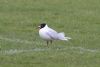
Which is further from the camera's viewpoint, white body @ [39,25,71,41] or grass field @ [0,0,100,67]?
white body @ [39,25,71,41]

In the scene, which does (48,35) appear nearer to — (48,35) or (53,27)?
(48,35)

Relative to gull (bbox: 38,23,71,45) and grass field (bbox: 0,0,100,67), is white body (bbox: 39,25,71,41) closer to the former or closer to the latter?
gull (bbox: 38,23,71,45)

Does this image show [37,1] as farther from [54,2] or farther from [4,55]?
[4,55]

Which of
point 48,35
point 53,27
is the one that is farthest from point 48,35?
point 53,27

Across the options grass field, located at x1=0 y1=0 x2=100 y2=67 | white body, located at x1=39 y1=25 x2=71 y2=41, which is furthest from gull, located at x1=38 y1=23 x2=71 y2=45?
grass field, located at x1=0 y1=0 x2=100 y2=67

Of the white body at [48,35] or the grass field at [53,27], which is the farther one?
the white body at [48,35]

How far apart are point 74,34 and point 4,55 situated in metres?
6.42

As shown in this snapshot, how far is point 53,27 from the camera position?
85.1 feet

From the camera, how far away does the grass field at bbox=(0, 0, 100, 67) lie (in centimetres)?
1706

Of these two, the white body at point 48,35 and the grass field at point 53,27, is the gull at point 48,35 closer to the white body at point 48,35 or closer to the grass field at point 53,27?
the white body at point 48,35

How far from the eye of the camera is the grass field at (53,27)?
17.1 m

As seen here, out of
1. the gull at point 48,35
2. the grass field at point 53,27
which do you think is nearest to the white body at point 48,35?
the gull at point 48,35

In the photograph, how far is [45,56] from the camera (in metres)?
17.4

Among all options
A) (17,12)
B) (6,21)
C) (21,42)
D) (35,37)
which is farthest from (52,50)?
(17,12)
